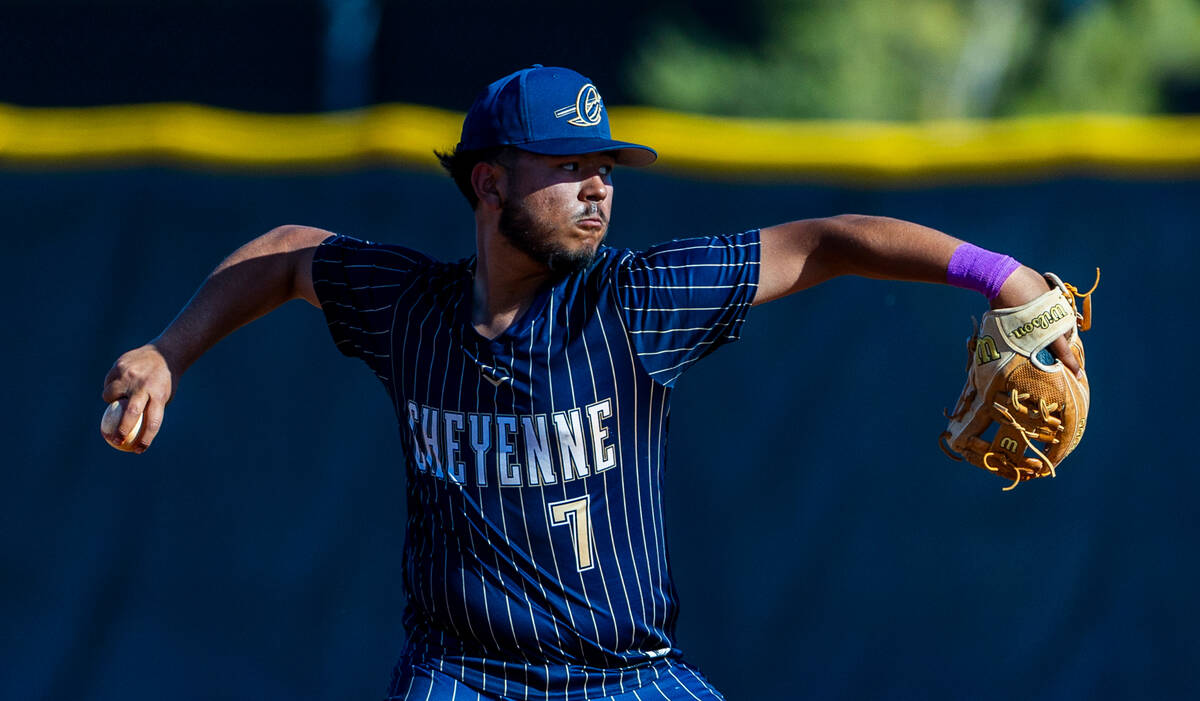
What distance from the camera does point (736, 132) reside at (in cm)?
427

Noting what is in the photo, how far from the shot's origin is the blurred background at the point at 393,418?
13.2 ft

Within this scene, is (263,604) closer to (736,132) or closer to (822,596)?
(822,596)

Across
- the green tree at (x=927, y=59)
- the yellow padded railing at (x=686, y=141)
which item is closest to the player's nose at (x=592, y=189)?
the yellow padded railing at (x=686, y=141)

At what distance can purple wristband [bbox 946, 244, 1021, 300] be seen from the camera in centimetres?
254

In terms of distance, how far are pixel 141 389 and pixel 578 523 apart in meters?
0.91

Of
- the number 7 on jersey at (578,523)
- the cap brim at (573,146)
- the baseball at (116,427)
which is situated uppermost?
the cap brim at (573,146)

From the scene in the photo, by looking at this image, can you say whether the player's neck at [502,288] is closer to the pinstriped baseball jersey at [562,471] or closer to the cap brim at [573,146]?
the pinstriped baseball jersey at [562,471]

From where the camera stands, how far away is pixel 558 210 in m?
2.65

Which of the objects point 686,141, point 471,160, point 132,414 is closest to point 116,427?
point 132,414

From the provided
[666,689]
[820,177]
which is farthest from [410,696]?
[820,177]

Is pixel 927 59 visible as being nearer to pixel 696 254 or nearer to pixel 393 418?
pixel 393 418

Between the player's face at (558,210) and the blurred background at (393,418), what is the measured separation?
163cm

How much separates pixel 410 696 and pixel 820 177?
233 cm

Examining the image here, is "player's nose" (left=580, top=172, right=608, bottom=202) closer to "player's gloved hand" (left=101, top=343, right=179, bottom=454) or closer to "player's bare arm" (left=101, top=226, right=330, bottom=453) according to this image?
"player's bare arm" (left=101, top=226, right=330, bottom=453)
